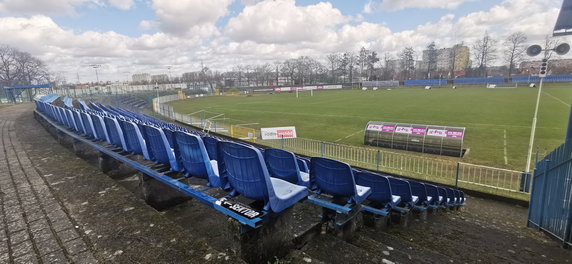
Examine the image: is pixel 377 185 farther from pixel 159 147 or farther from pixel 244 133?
pixel 244 133

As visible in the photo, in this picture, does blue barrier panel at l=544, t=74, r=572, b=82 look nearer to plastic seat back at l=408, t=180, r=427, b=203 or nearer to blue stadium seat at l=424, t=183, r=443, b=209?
blue stadium seat at l=424, t=183, r=443, b=209

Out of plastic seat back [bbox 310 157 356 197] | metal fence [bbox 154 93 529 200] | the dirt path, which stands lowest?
metal fence [bbox 154 93 529 200]

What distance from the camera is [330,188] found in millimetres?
4000

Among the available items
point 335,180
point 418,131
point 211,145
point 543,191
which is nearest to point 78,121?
point 211,145

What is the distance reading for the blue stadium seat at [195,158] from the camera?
3311mm

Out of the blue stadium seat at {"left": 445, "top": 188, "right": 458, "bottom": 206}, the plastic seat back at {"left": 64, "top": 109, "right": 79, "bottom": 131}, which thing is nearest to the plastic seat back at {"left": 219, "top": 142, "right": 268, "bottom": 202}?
the blue stadium seat at {"left": 445, "top": 188, "right": 458, "bottom": 206}

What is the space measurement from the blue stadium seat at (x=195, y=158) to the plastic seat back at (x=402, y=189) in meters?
3.61

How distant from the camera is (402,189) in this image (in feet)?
17.5

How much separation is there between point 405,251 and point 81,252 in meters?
4.09

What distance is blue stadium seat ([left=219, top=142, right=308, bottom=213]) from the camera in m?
2.53

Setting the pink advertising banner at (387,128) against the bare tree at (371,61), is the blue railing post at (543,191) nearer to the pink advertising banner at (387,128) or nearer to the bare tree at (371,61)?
the pink advertising banner at (387,128)

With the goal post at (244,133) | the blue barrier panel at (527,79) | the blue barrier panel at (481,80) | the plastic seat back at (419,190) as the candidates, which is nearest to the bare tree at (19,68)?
the goal post at (244,133)

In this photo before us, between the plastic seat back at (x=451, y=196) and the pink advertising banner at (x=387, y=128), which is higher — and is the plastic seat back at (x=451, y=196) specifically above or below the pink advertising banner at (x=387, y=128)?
below

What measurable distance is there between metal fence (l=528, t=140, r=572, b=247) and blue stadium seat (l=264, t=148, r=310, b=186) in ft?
11.5
